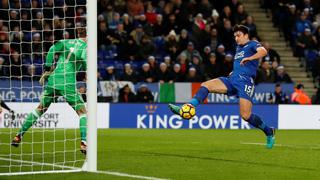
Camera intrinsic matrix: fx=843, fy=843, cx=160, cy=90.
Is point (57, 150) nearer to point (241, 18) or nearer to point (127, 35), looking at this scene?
point (127, 35)

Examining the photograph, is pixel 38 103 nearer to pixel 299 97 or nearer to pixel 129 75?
pixel 129 75

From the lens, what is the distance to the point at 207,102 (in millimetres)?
23156

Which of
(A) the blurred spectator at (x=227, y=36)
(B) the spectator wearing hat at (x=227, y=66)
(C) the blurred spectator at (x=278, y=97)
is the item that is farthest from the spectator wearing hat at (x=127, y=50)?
(C) the blurred spectator at (x=278, y=97)

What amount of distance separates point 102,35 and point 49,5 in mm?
3182

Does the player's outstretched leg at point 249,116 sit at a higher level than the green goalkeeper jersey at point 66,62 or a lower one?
lower

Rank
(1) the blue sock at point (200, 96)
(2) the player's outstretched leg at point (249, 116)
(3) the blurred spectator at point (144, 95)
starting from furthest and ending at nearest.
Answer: (3) the blurred spectator at point (144, 95)
(2) the player's outstretched leg at point (249, 116)
(1) the blue sock at point (200, 96)

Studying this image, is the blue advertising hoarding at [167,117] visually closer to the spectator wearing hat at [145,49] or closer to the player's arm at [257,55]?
the spectator wearing hat at [145,49]

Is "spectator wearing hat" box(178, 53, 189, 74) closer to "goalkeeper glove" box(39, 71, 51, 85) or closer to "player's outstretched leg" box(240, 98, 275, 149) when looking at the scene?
"player's outstretched leg" box(240, 98, 275, 149)

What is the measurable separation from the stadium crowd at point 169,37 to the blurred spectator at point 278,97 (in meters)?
0.83

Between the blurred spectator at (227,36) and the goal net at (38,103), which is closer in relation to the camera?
the goal net at (38,103)

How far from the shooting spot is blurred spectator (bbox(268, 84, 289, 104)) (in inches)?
936

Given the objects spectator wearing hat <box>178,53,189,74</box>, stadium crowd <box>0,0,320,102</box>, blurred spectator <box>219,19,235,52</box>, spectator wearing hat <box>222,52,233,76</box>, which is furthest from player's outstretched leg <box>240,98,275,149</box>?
blurred spectator <box>219,19,235,52</box>

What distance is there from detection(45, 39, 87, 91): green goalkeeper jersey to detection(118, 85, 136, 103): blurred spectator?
31.3 ft

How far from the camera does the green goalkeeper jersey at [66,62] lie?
1295 centimetres
